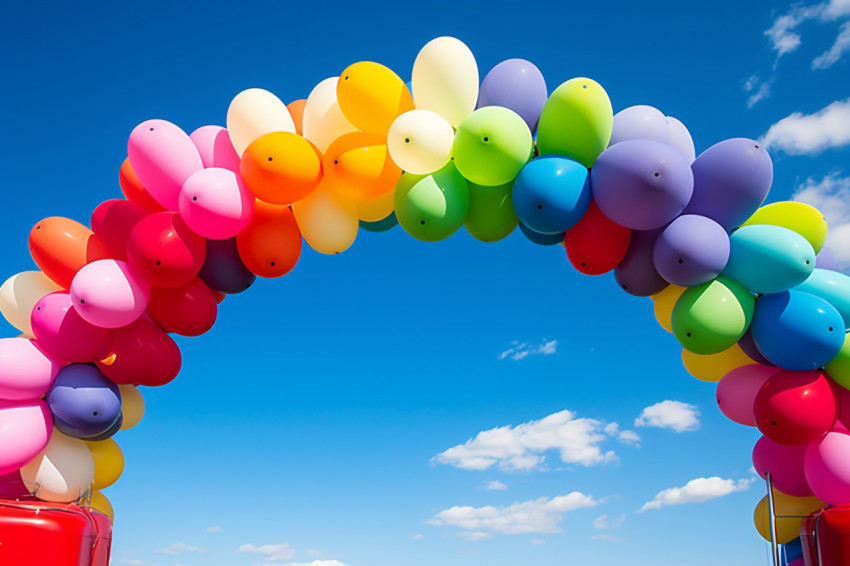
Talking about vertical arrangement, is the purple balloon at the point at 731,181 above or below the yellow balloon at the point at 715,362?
above

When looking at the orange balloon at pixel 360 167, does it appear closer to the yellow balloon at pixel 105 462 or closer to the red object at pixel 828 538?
the yellow balloon at pixel 105 462

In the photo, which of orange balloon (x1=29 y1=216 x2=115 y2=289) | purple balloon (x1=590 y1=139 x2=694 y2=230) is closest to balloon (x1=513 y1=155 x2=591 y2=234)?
purple balloon (x1=590 y1=139 x2=694 y2=230)

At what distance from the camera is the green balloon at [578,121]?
13.9ft

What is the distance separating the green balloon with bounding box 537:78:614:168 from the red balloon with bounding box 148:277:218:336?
7.75 feet

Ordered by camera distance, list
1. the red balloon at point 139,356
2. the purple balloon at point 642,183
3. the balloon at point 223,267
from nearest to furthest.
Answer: the purple balloon at point 642,183
the red balloon at point 139,356
the balloon at point 223,267

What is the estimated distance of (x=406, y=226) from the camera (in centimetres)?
456

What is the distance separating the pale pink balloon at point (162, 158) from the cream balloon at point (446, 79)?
1.47 metres

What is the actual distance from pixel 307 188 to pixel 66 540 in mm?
2413

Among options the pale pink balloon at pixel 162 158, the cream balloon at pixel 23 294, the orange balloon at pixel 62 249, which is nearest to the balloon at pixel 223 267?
the pale pink balloon at pixel 162 158

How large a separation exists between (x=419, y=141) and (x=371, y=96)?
1.39ft

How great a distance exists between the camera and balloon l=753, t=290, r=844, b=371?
156 inches

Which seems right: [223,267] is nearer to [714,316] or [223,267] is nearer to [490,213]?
[490,213]

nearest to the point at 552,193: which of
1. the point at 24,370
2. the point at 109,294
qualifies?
the point at 109,294

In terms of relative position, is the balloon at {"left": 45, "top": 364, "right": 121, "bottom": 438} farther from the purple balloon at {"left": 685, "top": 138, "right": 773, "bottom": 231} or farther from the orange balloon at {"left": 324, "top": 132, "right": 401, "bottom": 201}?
the purple balloon at {"left": 685, "top": 138, "right": 773, "bottom": 231}
